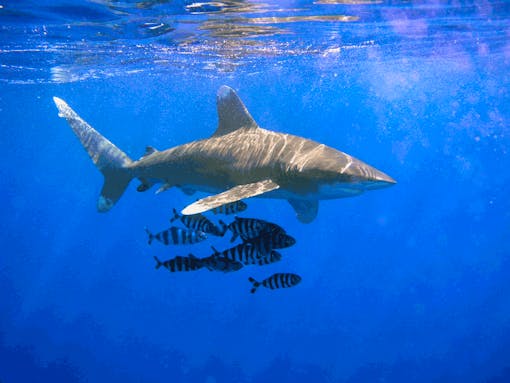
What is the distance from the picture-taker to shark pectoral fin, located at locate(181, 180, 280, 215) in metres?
5.43

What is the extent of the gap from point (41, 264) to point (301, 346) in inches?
1056

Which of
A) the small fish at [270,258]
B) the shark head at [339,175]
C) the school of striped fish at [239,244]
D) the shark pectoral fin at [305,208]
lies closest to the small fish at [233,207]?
the school of striped fish at [239,244]

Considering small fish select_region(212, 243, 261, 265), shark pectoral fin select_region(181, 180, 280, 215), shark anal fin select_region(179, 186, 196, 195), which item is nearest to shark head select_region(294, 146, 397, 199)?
shark pectoral fin select_region(181, 180, 280, 215)

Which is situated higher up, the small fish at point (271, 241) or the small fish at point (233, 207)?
the small fish at point (233, 207)

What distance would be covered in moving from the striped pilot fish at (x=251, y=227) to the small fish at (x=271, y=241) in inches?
2.8

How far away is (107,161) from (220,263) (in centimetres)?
505

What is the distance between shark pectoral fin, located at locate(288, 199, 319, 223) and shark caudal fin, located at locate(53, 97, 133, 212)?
3.92m

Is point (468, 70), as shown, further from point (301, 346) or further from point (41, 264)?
point (41, 264)

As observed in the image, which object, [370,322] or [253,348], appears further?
[370,322]

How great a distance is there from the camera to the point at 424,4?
14.0 meters

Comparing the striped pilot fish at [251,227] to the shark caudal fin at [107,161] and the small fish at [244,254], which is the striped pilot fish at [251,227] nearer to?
the small fish at [244,254]

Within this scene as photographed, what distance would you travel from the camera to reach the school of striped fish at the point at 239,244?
5.73 m

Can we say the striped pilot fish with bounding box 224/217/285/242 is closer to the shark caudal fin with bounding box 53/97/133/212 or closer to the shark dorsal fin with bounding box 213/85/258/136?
the shark dorsal fin with bounding box 213/85/258/136

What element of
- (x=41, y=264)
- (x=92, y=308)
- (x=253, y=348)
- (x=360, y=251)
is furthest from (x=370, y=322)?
(x=41, y=264)
